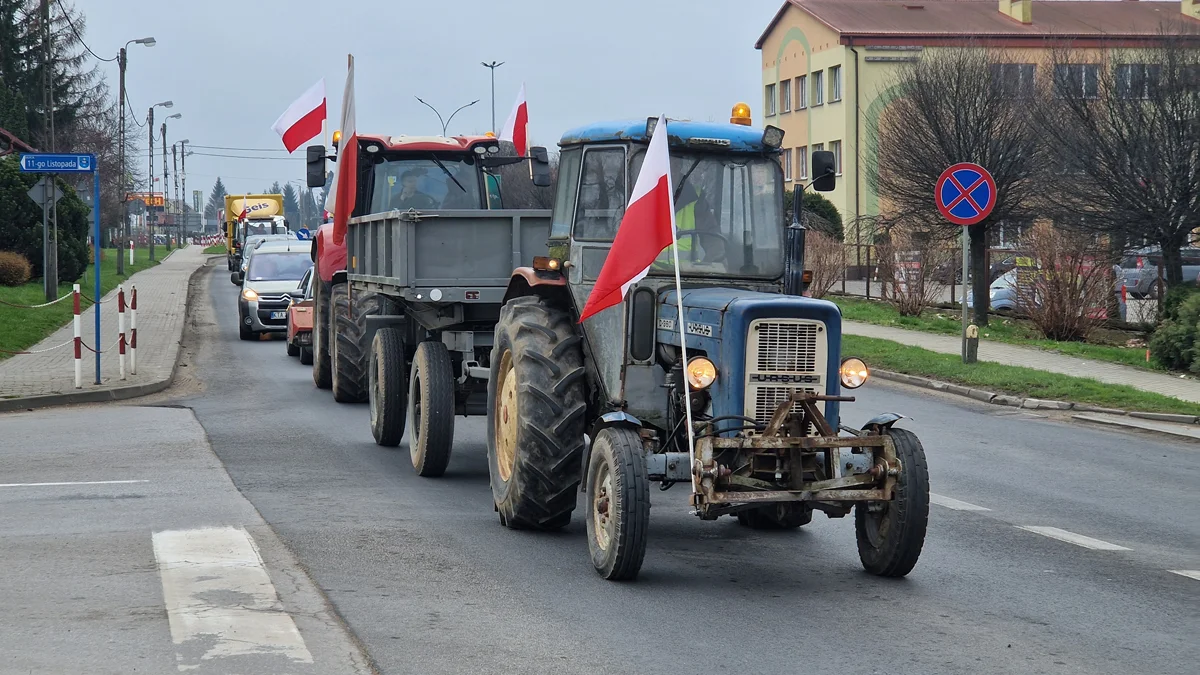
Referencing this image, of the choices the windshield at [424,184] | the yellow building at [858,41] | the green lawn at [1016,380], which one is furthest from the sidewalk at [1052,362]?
the yellow building at [858,41]

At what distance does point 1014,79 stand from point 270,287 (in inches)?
653

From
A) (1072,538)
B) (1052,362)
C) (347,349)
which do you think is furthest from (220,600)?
(1052,362)

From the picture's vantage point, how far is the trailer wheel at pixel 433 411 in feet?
35.3

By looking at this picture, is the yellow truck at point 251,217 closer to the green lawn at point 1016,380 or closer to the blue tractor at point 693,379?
the green lawn at point 1016,380

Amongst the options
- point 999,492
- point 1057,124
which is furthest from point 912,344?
point 999,492

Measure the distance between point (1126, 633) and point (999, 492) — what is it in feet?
14.1

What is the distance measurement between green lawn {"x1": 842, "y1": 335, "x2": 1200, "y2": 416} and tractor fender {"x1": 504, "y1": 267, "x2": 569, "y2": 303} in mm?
8853

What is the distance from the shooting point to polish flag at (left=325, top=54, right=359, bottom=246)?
14.5m

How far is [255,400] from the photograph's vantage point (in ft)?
55.0

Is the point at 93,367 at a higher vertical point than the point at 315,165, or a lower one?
lower

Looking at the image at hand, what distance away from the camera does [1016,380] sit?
17.7 m

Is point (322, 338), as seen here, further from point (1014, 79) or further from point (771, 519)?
point (1014, 79)

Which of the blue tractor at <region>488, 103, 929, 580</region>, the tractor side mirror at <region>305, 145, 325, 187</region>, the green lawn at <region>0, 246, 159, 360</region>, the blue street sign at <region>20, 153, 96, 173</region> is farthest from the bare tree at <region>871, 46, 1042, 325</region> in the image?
the blue tractor at <region>488, 103, 929, 580</region>

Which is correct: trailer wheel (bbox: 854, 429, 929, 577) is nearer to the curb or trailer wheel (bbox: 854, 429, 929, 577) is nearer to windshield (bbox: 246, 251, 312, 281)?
the curb
